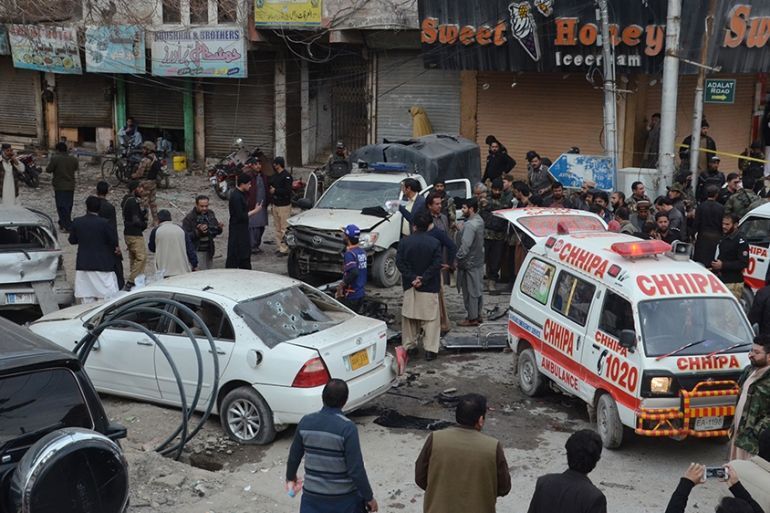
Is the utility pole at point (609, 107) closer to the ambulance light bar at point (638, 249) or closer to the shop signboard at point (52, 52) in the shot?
the ambulance light bar at point (638, 249)

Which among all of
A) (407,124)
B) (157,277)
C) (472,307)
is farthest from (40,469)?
(407,124)

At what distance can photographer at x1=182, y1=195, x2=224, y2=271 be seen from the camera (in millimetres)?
Result: 13859

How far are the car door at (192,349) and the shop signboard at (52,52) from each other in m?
19.1

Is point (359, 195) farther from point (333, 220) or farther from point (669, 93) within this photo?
point (669, 93)

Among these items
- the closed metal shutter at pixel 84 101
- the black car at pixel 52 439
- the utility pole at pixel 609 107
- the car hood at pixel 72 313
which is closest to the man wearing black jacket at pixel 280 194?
the utility pole at pixel 609 107

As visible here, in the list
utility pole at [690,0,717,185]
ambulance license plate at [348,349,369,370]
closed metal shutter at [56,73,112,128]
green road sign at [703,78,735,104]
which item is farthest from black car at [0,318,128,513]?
closed metal shutter at [56,73,112,128]

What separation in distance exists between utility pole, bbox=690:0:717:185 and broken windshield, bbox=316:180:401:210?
540cm

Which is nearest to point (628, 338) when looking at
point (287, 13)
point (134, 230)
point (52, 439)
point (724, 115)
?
point (52, 439)

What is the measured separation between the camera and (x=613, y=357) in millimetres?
8844

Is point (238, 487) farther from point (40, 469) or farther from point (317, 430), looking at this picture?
point (40, 469)

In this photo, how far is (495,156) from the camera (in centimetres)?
1984

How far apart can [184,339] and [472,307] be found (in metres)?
5.06

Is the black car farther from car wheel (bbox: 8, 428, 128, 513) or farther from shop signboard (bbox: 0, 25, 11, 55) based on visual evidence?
shop signboard (bbox: 0, 25, 11, 55)

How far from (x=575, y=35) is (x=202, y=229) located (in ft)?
32.0
